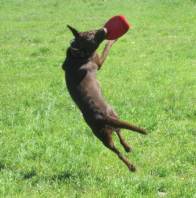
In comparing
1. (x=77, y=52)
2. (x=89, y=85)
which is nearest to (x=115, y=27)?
(x=77, y=52)

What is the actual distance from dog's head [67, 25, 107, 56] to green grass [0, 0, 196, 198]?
59.4 inches

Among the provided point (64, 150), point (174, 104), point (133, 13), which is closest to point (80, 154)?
point (64, 150)

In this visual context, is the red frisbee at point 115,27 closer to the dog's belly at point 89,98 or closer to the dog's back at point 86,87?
the dog's back at point 86,87

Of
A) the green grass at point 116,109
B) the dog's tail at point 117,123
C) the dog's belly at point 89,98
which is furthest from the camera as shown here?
the green grass at point 116,109

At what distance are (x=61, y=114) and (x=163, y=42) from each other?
28.0 ft

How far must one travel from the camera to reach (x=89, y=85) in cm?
623

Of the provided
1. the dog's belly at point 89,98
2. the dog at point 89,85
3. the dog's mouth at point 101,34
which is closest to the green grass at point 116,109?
the dog at point 89,85

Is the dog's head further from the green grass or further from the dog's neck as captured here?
the green grass

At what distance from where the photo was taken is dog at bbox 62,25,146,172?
6023mm

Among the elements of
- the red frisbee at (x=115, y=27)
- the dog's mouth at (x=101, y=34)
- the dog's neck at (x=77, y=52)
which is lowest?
the dog's neck at (x=77, y=52)

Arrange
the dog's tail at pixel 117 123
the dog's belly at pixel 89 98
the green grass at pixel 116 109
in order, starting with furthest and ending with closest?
the green grass at pixel 116 109 < the dog's belly at pixel 89 98 < the dog's tail at pixel 117 123

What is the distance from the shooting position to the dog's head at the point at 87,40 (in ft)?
19.6

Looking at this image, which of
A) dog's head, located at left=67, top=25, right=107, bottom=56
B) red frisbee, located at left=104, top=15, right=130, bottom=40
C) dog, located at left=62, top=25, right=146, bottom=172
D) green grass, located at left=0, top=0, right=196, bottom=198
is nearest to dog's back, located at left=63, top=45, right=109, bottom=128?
dog, located at left=62, top=25, right=146, bottom=172

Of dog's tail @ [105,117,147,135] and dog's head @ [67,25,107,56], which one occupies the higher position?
dog's head @ [67,25,107,56]
